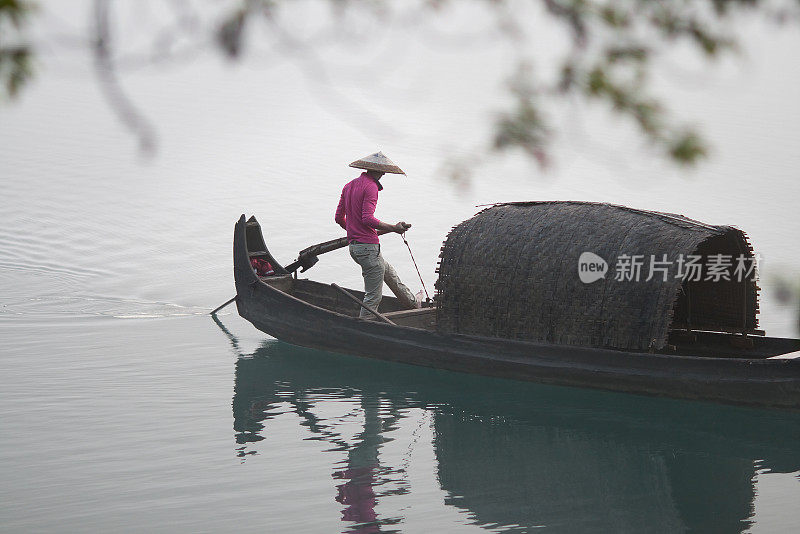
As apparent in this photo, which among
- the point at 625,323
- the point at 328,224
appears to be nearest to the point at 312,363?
the point at 625,323

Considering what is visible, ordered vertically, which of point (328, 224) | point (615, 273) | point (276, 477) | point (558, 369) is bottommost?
point (276, 477)

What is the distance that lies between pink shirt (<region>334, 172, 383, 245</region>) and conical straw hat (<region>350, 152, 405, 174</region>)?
110 millimetres

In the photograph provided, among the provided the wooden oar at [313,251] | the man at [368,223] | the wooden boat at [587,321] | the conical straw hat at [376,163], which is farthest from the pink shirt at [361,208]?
→ the wooden boat at [587,321]

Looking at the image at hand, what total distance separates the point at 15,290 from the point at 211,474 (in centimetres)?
896

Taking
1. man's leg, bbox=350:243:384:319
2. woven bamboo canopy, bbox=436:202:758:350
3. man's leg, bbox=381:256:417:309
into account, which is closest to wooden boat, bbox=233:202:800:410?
woven bamboo canopy, bbox=436:202:758:350

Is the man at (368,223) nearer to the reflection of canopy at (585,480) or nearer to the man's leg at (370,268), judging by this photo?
the man's leg at (370,268)

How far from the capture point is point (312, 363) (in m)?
10.5

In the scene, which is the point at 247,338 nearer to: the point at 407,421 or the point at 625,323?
the point at 407,421

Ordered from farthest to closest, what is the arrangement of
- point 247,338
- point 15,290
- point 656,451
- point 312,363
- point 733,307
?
point 15,290 < point 247,338 < point 312,363 < point 733,307 < point 656,451

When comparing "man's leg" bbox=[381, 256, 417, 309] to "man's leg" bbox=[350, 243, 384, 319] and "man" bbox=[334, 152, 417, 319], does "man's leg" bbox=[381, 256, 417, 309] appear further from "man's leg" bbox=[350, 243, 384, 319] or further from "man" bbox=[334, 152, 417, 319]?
"man's leg" bbox=[350, 243, 384, 319]

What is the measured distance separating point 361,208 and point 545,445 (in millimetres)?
3103

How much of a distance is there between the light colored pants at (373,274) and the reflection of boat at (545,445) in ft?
2.53

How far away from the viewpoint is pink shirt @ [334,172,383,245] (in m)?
9.30

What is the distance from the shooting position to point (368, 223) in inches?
366
